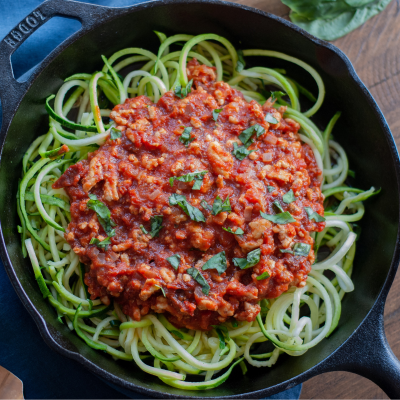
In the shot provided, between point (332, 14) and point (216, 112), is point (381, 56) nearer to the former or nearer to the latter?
point (332, 14)

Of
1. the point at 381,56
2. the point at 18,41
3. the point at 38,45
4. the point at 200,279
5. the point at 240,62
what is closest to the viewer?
the point at 200,279

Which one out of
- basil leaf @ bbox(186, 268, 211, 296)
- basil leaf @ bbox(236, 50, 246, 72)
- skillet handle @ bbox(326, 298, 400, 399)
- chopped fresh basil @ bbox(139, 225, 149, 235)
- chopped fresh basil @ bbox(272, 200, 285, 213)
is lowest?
skillet handle @ bbox(326, 298, 400, 399)

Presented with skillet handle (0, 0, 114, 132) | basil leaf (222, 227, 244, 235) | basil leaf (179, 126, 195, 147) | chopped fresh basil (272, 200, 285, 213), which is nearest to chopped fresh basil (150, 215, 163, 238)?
basil leaf (222, 227, 244, 235)

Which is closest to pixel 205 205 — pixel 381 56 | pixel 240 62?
pixel 240 62

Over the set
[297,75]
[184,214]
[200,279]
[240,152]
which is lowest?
[200,279]

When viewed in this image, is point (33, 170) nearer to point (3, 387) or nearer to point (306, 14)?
point (3, 387)

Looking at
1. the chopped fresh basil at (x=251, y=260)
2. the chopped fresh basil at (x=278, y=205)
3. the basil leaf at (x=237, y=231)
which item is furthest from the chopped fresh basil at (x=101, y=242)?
the chopped fresh basil at (x=278, y=205)

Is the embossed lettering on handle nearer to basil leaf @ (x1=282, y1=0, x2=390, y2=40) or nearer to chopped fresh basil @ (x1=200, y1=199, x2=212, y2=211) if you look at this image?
chopped fresh basil @ (x1=200, y1=199, x2=212, y2=211)

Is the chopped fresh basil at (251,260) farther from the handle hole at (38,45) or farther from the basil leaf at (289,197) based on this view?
the handle hole at (38,45)
